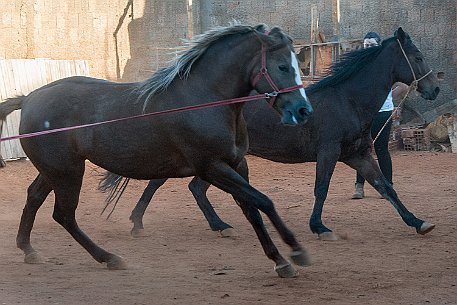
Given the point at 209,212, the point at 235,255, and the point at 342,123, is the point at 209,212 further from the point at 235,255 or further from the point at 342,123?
the point at 342,123

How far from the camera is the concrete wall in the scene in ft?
54.8

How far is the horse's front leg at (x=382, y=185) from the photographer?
26.4 ft

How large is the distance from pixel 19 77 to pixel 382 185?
854cm

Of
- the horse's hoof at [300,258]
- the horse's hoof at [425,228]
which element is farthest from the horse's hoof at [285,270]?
the horse's hoof at [425,228]

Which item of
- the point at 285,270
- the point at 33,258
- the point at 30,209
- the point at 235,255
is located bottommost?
the point at 235,255

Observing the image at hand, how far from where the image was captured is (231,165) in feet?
20.8

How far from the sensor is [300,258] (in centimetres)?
616

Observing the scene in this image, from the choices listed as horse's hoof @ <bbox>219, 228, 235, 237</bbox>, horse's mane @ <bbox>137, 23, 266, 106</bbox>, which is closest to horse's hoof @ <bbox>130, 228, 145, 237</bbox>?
horse's hoof @ <bbox>219, 228, 235, 237</bbox>

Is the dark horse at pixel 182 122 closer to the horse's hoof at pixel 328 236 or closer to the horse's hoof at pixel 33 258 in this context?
the horse's hoof at pixel 33 258

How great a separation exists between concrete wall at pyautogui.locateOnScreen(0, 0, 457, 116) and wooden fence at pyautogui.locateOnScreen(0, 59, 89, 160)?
1157 mm

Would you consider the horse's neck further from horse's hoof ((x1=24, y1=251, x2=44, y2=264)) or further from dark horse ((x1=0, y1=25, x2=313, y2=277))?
horse's hoof ((x1=24, y1=251, x2=44, y2=264))

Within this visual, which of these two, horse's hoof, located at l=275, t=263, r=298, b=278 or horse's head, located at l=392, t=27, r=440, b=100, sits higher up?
horse's head, located at l=392, t=27, r=440, b=100

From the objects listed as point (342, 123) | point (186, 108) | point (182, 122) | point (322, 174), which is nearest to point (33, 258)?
point (182, 122)

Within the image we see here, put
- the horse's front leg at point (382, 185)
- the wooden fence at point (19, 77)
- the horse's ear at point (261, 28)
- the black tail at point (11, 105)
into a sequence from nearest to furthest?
the horse's ear at point (261, 28), the black tail at point (11, 105), the horse's front leg at point (382, 185), the wooden fence at point (19, 77)
